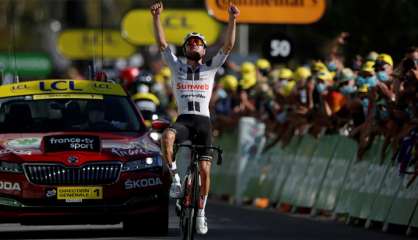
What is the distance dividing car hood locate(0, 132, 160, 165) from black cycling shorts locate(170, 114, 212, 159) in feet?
5.23

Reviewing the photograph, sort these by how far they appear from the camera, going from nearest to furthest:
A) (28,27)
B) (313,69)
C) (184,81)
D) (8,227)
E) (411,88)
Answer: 1. (184,81)
2. (411,88)
3. (8,227)
4. (313,69)
5. (28,27)

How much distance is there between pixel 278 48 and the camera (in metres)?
28.9

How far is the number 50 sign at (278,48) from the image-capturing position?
28844mm

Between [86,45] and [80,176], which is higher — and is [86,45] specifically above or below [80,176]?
below

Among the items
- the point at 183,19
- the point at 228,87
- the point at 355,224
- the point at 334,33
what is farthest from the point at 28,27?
the point at 355,224

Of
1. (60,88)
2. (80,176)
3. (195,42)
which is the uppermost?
(195,42)

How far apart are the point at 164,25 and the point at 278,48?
1457cm

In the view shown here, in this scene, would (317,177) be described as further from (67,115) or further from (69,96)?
(67,115)

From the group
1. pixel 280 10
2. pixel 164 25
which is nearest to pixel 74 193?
pixel 280 10

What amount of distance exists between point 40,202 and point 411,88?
444cm

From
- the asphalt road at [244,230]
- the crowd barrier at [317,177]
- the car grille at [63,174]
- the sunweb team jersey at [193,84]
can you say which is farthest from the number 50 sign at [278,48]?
the sunweb team jersey at [193,84]

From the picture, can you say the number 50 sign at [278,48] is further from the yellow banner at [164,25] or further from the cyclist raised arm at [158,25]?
the yellow banner at [164,25]

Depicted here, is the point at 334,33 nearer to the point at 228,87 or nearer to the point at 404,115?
the point at 228,87

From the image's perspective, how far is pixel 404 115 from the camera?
18656mm
